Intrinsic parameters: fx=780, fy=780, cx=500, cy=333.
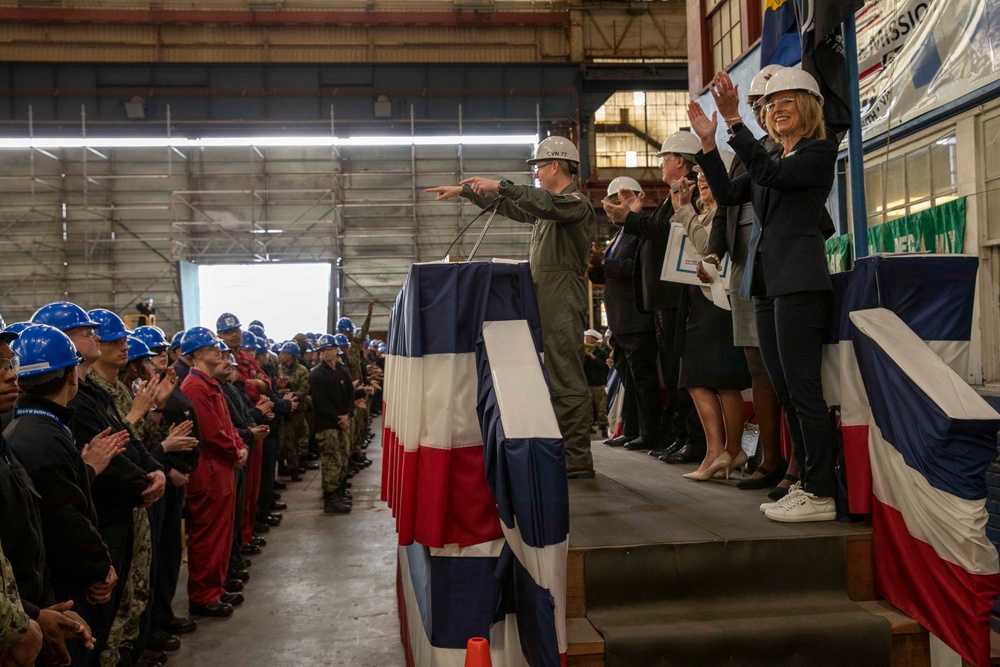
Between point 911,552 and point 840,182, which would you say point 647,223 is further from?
point 840,182

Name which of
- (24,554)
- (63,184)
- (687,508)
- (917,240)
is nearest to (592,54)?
(63,184)

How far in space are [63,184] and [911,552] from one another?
23.5m

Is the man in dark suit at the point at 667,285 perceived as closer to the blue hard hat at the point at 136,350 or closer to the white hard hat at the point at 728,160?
the white hard hat at the point at 728,160

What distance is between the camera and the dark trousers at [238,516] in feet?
20.4

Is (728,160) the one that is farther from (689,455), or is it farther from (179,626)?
(179,626)

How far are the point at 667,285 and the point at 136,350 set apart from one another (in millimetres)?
3456

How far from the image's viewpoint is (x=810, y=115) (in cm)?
327

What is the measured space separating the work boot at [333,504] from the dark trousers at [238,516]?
6.34 feet

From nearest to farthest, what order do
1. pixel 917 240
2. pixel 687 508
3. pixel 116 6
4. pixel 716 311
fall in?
pixel 687 508 → pixel 716 311 → pixel 917 240 → pixel 116 6

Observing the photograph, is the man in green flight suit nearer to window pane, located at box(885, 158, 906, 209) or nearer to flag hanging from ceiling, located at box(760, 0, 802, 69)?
window pane, located at box(885, 158, 906, 209)

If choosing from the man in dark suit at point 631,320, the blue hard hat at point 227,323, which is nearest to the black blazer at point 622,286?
the man in dark suit at point 631,320

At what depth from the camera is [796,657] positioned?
2658 millimetres

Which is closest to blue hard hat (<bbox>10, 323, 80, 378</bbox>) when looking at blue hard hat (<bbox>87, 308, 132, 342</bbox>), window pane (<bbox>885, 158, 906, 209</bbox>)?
blue hard hat (<bbox>87, 308, 132, 342</bbox>)

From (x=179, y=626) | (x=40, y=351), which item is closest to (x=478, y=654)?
(x=40, y=351)
